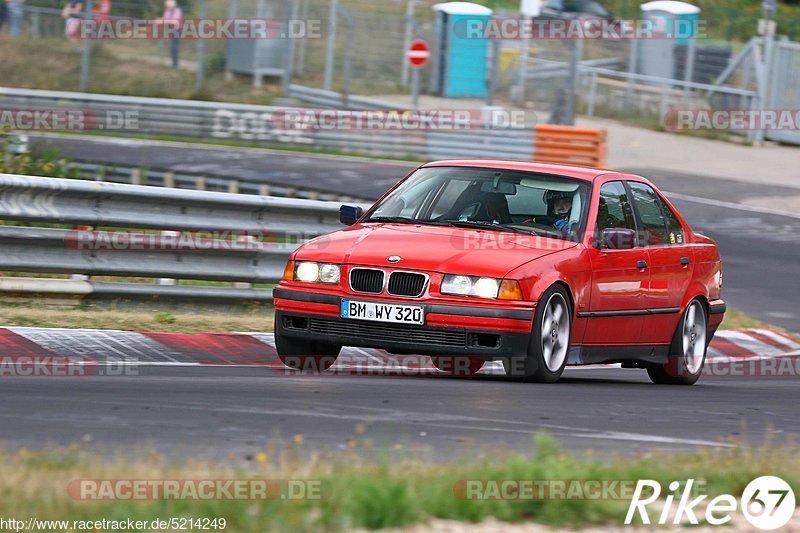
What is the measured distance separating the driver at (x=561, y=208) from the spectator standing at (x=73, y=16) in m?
24.6

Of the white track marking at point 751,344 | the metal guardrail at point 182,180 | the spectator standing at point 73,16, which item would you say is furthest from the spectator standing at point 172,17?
the white track marking at point 751,344

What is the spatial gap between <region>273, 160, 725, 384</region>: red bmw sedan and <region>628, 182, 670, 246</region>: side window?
0.04 ft

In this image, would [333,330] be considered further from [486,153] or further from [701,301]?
[486,153]

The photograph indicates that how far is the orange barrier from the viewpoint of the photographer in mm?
27047

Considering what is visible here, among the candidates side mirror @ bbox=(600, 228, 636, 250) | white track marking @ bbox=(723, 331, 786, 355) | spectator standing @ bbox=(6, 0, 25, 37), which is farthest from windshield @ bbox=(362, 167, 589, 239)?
spectator standing @ bbox=(6, 0, 25, 37)

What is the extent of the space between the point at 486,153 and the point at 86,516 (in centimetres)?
2485

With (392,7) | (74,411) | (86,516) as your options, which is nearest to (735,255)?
(74,411)

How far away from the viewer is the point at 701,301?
10.8 m

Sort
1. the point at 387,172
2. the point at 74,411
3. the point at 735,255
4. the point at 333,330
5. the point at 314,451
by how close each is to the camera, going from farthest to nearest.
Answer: the point at 387,172, the point at 735,255, the point at 333,330, the point at 74,411, the point at 314,451

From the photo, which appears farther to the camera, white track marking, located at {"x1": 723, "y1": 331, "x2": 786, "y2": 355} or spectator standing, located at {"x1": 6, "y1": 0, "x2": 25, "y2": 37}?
spectator standing, located at {"x1": 6, "y1": 0, "x2": 25, "y2": 37}

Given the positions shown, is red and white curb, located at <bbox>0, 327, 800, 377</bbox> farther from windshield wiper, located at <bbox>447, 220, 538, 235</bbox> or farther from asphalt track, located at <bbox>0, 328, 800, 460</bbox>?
windshield wiper, located at <bbox>447, 220, 538, 235</bbox>

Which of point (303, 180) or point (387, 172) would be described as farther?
point (387, 172)

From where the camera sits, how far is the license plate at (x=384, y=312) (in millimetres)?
8438

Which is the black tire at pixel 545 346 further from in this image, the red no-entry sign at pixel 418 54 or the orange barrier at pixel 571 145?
the red no-entry sign at pixel 418 54
